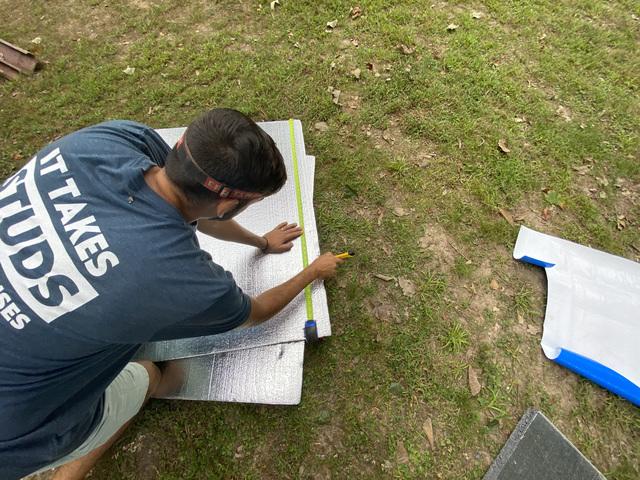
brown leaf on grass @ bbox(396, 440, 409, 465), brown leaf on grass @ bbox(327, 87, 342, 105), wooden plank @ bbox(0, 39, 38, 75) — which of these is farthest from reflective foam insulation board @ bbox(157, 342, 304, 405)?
wooden plank @ bbox(0, 39, 38, 75)

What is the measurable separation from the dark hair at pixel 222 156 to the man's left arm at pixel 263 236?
2.51 feet

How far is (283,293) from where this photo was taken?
1.99 metres

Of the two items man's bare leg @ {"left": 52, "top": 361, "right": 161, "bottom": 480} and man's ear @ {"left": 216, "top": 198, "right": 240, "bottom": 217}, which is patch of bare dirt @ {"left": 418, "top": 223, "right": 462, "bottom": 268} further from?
man's bare leg @ {"left": 52, "top": 361, "right": 161, "bottom": 480}

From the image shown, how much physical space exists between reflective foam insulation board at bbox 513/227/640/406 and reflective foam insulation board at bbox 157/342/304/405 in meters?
1.45

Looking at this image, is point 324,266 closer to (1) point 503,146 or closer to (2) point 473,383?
(2) point 473,383

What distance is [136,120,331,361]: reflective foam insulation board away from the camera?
2.22 m

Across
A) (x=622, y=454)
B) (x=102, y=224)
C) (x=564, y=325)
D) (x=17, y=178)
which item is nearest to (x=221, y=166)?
(x=102, y=224)

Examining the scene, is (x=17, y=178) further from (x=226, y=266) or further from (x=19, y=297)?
(x=226, y=266)

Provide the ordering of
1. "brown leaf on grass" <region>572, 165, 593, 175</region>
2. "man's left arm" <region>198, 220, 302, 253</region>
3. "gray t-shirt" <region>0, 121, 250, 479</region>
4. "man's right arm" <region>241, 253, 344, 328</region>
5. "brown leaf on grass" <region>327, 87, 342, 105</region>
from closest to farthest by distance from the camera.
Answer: "gray t-shirt" <region>0, 121, 250, 479</region> < "man's right arm" <region>241, 253, 344, 328</region> < "man's left arm" <region>198, 220, 302, 253</region> < "brown leaf on grass" <region>572, 165, 593, 175</region> < "brown leaf on grass" <region>327, 87, 342, 105</region>

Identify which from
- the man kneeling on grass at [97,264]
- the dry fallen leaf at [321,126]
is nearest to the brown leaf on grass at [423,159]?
the dry fallen leaf at [321,126]

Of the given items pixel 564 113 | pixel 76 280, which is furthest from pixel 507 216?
pixel 76 280

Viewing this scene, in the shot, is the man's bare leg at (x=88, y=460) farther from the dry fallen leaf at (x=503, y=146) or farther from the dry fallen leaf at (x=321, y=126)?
the dry fallen leaf at (x=503, y=146)

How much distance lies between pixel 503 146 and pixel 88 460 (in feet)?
10.8

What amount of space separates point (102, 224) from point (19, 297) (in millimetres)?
337
